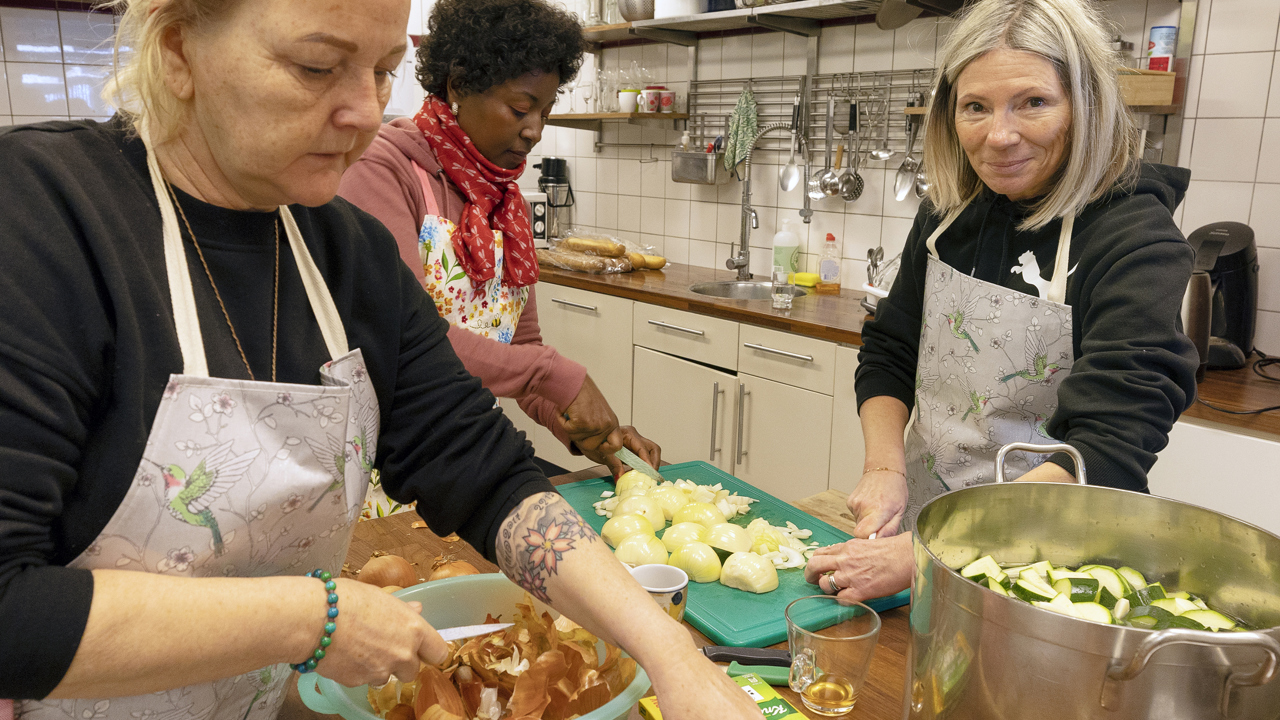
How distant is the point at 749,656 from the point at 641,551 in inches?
11.9

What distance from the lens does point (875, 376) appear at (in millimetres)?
1658

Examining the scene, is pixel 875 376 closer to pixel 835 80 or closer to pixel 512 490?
pixel 512 490

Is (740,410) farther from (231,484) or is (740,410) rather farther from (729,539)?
(231,484)

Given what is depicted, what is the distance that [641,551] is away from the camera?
1.28 meters

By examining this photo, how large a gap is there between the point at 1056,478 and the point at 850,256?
7.30 ft

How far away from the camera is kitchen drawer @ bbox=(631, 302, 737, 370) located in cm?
299

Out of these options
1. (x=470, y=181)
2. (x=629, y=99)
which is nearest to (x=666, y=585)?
(x=470, y=181)

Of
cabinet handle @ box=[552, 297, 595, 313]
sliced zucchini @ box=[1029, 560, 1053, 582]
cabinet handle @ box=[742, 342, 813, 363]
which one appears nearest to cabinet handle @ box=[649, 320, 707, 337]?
cabinet handle @ box=[742, 342, 813, 363]

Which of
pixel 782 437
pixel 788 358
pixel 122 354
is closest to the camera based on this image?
pixel 122 354

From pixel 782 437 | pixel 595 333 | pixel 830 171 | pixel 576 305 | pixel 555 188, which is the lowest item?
pixel 782 437

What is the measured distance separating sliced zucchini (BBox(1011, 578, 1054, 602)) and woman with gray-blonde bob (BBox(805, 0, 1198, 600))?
1.21ft

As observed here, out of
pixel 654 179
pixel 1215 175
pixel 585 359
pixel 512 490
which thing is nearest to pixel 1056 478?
pixel 512 490

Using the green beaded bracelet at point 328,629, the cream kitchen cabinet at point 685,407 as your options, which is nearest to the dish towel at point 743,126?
the cream kitchen cabinet at point 685,407

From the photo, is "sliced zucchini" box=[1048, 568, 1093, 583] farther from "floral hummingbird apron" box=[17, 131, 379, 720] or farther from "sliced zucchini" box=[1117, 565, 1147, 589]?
"floral hummingbird apron" box=[17, 131, 379, 720]
